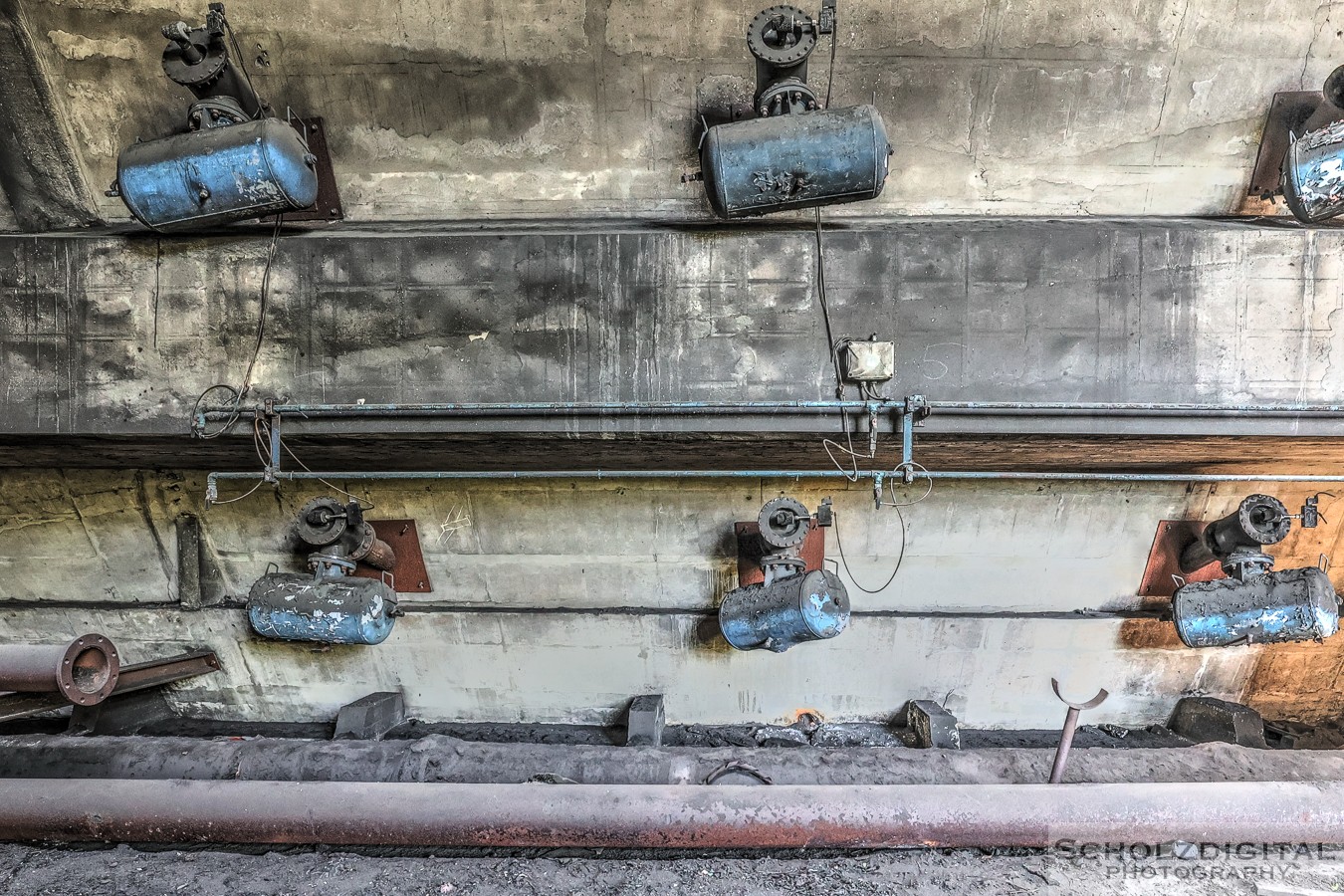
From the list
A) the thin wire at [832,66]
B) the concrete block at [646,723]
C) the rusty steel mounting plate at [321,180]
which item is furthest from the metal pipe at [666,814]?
the thin wire at [832,66]

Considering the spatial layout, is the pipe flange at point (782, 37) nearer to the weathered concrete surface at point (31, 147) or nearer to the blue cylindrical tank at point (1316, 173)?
the blue cylindrical tank at point (1316, 173)

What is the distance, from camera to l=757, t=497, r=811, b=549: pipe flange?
408 centimetres

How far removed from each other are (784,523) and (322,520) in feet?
9.77

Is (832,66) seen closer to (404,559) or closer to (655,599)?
(655,599)

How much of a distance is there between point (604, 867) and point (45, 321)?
4481mm

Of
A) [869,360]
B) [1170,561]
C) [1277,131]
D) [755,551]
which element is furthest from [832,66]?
[1170,561]

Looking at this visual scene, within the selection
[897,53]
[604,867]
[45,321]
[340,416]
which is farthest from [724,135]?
[45,321]

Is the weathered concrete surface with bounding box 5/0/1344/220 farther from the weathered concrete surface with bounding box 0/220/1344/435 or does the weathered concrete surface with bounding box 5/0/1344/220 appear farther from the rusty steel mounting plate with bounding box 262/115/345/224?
the weathered concrete surface with bounding box 0/220/1344/435

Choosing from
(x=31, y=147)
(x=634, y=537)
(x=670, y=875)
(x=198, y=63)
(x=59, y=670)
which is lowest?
(x=670, y=875)

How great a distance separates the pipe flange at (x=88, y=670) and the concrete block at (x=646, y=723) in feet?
9.76

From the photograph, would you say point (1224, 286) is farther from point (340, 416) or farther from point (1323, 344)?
point (340, 416)

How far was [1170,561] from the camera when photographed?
15.1 feet

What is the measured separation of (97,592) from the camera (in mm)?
4977

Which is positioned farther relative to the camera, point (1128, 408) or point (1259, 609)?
point (1259, 609)
